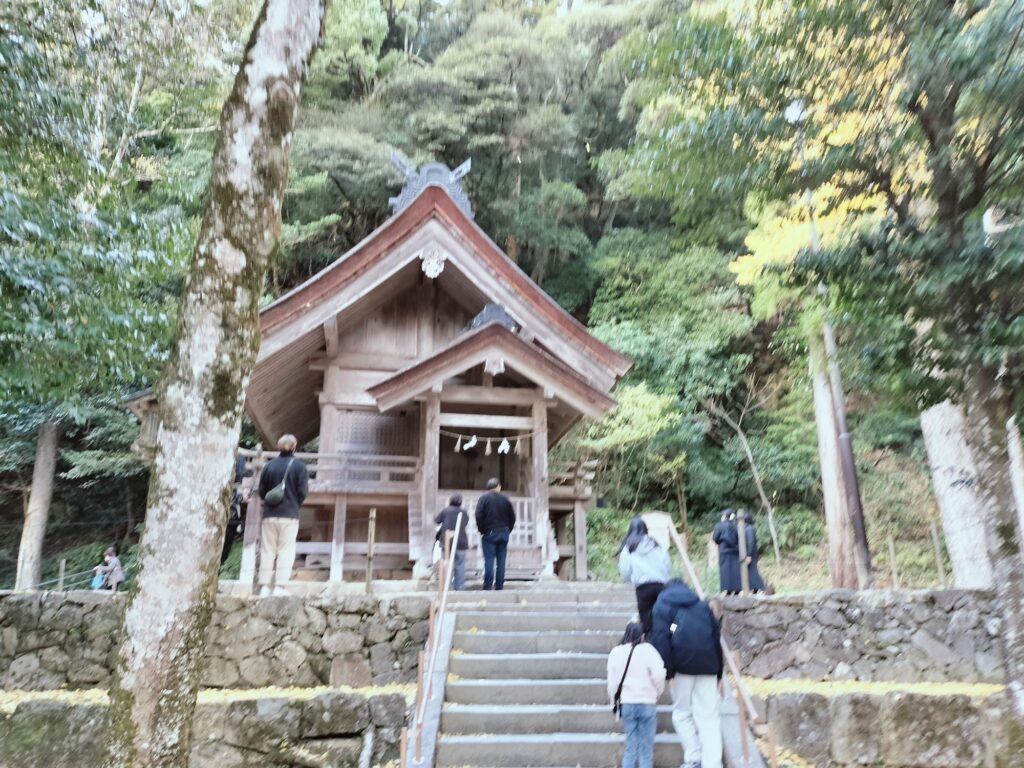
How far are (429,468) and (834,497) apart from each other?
7.30 metres

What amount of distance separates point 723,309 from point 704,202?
12.3m

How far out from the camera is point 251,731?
20.5ft

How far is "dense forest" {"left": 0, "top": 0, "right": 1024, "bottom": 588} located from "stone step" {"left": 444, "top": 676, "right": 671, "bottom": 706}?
12.8 ft

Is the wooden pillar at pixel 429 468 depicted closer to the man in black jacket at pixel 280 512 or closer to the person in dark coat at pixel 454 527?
the person in dark coat at pixel 454 527

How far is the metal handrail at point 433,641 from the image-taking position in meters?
5.25

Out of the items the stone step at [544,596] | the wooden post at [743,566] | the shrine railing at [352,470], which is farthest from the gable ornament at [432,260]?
the wooden post at [743,566]

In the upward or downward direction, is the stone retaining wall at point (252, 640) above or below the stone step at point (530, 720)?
above

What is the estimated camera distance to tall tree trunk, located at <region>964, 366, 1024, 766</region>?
5055 mm

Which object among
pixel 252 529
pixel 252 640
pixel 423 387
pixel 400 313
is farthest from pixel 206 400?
pixel 400 313

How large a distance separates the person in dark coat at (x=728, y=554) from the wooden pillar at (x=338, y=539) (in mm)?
5426

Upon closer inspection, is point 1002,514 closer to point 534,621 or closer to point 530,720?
point 530,720

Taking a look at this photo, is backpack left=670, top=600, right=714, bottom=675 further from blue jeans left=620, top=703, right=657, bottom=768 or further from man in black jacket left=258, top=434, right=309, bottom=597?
man in black jacket left=258, top=434, right=309, bottom=597

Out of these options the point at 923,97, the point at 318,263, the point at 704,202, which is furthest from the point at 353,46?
the point at 923,97

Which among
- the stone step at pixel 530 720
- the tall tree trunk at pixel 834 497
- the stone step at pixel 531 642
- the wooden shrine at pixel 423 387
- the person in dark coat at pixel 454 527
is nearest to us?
the stone step at pixel 530 720
